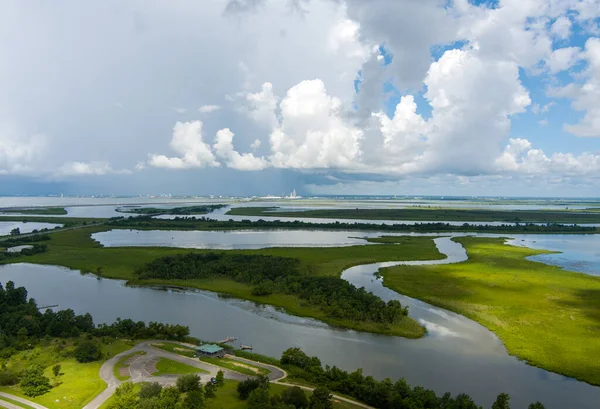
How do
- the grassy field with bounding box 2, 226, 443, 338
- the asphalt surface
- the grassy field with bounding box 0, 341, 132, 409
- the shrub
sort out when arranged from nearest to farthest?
the asphalt surface → the grassy field with bounding box 0, 341, 132, 409 → the shrub → the grassy field with bounding box 2, 226, 443, 338

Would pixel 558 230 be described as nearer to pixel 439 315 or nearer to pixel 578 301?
pixel 578 301

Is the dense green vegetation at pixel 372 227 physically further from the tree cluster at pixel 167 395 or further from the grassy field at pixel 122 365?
the tree cluster at pixel 167 395

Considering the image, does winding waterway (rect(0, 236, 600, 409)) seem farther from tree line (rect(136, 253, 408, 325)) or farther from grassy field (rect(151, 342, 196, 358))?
grassy field (rect(151, 342, 196, 358))

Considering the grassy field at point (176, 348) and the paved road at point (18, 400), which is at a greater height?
the grassy field at point (176, 348)

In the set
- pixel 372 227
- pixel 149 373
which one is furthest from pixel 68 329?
pixel 372 227

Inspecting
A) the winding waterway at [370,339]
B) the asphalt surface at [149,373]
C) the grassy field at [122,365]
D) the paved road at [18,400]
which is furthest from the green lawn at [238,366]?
the paved road at [18,400]

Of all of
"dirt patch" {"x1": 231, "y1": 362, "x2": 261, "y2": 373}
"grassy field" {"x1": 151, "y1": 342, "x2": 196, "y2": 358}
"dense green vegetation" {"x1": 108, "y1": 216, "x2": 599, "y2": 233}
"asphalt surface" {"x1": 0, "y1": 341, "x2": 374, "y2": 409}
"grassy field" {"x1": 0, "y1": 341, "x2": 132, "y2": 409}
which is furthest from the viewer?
"dense green vegetation" {"x1": 108, "y1": 216, "x2": 599, "y2": 233}

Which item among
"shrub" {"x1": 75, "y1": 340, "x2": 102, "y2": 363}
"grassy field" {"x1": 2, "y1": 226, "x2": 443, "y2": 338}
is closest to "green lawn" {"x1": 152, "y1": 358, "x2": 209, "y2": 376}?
"shrub" {"x1": 75, "y1": 340, "x2": 102, "y2": 363}
